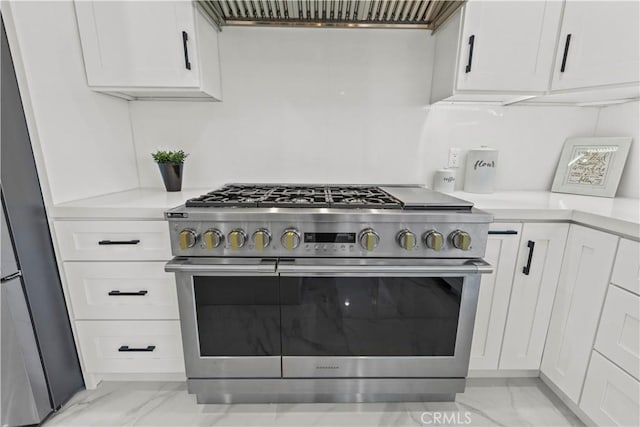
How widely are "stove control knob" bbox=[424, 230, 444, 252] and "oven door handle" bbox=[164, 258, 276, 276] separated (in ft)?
1.92

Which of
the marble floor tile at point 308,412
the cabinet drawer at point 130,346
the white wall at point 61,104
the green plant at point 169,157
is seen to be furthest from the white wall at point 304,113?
the marble floor tile at point 308,412

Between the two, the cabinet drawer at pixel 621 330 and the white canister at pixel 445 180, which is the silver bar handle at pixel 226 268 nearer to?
the white canister at pixel 445 180

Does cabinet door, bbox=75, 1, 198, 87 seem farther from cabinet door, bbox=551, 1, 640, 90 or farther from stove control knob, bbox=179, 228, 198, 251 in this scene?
cabinet door, bbox=551, 1, 640, 90

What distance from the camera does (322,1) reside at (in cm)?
135

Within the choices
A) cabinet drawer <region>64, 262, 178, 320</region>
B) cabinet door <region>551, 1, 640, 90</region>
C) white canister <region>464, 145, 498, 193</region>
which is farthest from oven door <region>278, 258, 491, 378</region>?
cabinet door <region>551, 1, 640, 90</region>

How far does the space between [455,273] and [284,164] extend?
3.60 ft

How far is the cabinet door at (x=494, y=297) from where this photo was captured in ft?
3.91

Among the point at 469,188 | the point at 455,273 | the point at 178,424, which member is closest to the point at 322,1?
the point at 469,188

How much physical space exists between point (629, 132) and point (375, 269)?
1.62m

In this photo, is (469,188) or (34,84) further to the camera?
(469,188)

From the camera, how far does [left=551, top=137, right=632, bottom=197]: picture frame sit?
4.79ft

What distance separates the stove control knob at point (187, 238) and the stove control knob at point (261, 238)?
0.71 feet

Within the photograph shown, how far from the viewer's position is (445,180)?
159 centimetres

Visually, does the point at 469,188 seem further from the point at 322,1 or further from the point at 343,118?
the point at 322,1
